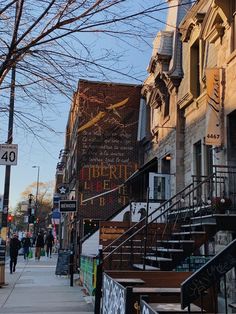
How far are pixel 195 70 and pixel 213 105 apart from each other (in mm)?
3633

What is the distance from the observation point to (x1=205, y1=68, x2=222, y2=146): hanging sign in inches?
523

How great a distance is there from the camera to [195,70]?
664 inches

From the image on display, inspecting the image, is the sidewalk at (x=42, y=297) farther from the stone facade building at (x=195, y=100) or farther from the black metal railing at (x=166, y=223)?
the stone facade building at (x=195, y=100)

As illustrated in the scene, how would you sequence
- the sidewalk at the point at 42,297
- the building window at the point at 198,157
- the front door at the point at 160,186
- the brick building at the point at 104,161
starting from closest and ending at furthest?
the sidewalk at the point at 42,297
the building window at the point at 198,157
the front door at the point at 160,186
the brick building at the point at 104,161

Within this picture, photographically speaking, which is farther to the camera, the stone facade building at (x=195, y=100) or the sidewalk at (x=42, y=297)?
the stone facade building at (x=195, y=100)

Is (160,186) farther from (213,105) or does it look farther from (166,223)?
(213,105)

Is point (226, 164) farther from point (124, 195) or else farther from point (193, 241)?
point (124, 195)

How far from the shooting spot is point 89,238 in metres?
20.0

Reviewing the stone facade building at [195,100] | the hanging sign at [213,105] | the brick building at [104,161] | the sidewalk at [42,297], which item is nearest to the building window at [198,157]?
the stone facade building at [195,100]

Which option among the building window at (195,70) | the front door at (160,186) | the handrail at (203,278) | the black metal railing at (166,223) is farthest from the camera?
the front door at (160,186)

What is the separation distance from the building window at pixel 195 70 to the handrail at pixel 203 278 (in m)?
13.2

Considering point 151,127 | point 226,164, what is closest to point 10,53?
point 226,164

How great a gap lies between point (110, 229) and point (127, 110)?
11.1m

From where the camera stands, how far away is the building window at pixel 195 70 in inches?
649
